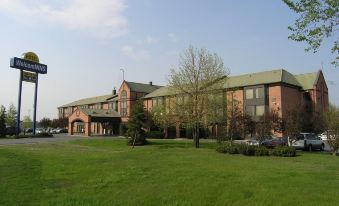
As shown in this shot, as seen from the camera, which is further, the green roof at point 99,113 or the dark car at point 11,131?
the green roof at point 99,113

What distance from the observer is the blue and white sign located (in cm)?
5430

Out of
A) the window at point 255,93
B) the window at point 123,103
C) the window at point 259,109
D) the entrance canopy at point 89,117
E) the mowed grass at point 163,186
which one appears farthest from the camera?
the window at point 123,103

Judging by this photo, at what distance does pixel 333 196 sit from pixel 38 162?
14.2 m

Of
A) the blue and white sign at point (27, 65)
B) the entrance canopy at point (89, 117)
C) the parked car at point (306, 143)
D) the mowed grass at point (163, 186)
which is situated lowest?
the mowed grass at point (163, 186)

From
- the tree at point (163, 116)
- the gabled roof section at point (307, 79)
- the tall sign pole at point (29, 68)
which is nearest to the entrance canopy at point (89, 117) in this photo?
the tall sign pole at point (29, 68)

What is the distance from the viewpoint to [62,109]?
382ft

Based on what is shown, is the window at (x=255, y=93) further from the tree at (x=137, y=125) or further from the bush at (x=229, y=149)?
the bush at (x=229, y=149)

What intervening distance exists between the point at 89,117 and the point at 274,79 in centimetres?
3245

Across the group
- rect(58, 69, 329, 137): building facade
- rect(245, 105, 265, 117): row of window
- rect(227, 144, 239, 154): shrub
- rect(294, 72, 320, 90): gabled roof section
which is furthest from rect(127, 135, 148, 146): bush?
rect(294, 72, 320, 90): gabled roof section

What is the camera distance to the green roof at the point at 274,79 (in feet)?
192

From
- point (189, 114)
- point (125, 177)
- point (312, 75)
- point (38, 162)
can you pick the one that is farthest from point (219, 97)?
point (312, 75)

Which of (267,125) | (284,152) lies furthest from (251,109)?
(284,152)

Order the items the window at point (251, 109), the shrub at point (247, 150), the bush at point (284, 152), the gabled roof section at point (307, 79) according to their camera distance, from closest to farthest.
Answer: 1. the bush at point (284, 152)
2. the shrub at point (247, 150)
3. the window at point (251, 109)
4. the gabled roof section at point (307, 79)

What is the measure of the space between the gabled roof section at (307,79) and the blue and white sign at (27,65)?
41.0m
